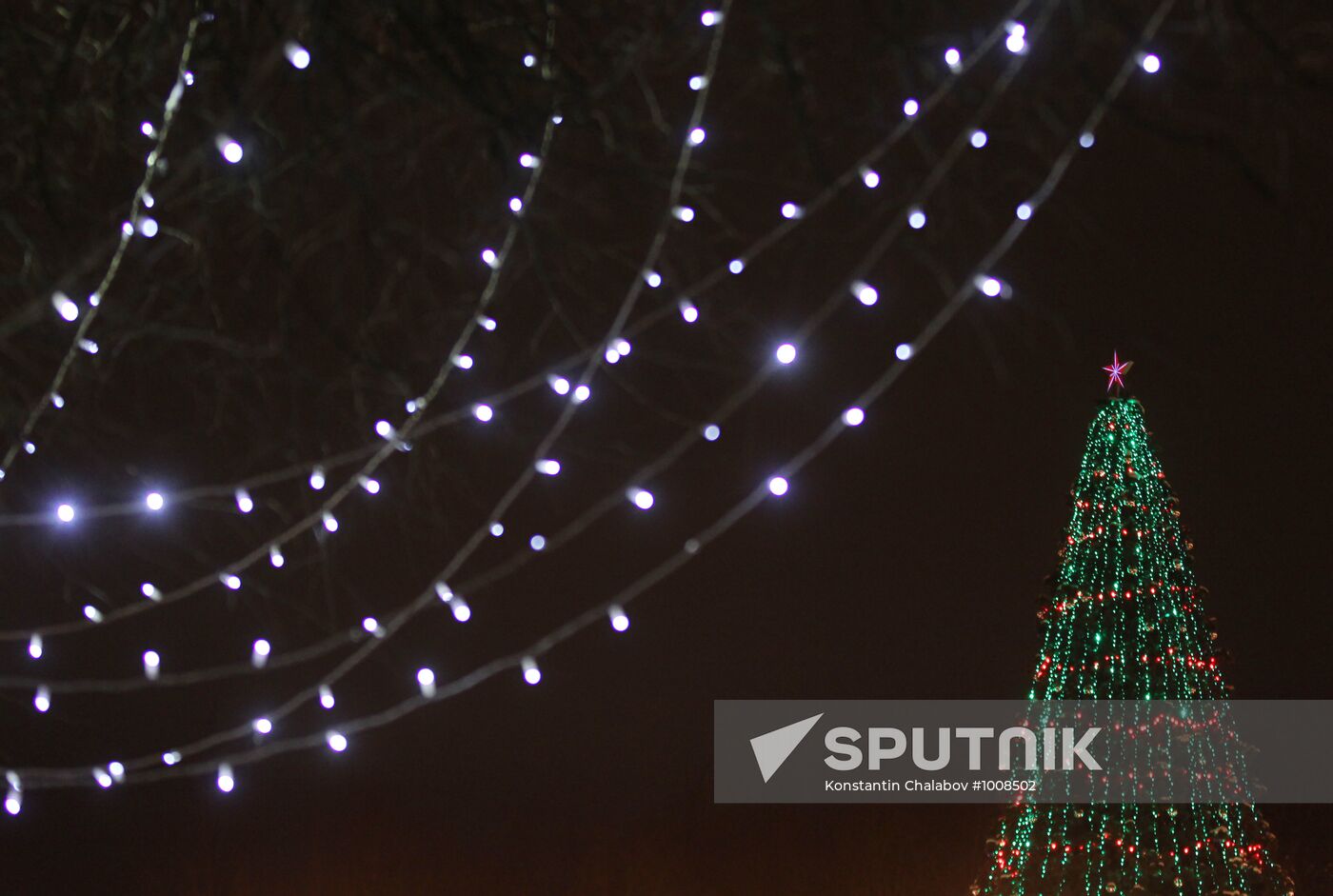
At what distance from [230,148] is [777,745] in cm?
472

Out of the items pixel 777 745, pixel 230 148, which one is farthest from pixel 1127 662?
pixel 230 148

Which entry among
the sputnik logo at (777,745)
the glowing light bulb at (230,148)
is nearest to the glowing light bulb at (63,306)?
the glowing light bulb at (230,148)

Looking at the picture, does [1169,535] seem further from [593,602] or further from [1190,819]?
[593,602]

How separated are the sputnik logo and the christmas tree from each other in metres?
1.60

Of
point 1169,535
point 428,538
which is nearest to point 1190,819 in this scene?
point 1169,535

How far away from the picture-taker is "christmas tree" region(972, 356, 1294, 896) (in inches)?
183

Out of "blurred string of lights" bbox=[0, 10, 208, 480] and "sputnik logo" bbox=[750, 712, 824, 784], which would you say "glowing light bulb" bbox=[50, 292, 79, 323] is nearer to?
"blurred string of lights" bbox=[0, 10, 208, 480]

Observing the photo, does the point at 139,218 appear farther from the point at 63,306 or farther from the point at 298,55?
the point at 298,55

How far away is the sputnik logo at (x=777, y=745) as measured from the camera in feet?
20.7

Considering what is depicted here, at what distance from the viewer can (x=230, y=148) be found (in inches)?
84.2

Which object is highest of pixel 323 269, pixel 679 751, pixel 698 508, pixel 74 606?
pixel 323 269

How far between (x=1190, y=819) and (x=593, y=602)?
2618mm

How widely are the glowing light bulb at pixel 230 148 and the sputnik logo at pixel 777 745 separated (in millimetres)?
4496

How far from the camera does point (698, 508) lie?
614 centimetres
